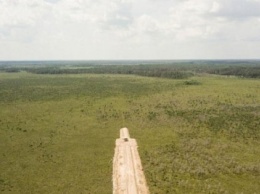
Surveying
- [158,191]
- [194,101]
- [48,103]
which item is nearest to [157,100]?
[194,101]

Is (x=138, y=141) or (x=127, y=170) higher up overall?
(x=127, y=170)

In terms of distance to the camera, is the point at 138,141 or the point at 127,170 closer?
the point at 127,170

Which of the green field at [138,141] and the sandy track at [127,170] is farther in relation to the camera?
the green field at [138,141]

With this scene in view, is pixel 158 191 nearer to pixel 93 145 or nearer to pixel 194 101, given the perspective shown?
pixel 93 145

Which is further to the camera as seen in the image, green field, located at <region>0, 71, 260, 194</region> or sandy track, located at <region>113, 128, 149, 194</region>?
green field, located at <region>0, 71, 260, 194</region>

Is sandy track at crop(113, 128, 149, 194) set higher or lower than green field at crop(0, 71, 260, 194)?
higher
